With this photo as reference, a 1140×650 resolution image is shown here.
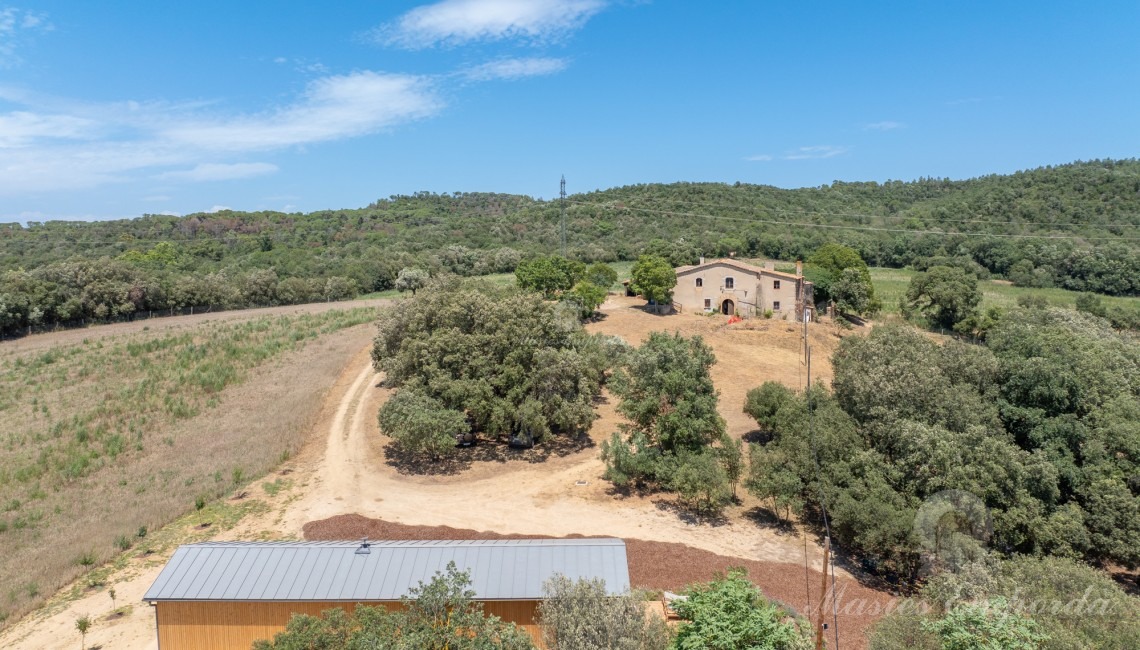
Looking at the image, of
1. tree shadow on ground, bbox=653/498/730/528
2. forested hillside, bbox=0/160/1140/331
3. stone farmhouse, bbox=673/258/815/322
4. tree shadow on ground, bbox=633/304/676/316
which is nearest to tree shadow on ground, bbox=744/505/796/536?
tree shadow on ground, bbox=653/498/730/528

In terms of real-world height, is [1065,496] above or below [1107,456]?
below

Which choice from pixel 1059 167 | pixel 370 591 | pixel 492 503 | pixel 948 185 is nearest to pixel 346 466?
pixel 492 503

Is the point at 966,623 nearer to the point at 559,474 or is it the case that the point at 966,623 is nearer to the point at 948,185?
the point at 559,474

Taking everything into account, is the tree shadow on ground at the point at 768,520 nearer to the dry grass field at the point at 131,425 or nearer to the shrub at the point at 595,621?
the shrub at the point at 595,621

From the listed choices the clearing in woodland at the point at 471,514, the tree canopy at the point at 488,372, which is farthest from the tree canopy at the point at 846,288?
the tree canopy at the point at 488,372

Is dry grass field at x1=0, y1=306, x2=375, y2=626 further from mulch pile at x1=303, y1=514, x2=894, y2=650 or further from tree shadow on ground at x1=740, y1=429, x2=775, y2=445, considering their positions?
tree shadow on ground at x1=740, y1=429, x2=775, y2=445

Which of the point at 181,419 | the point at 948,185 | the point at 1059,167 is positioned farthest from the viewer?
the point at 948,185

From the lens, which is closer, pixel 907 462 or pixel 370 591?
pixel 370 591
